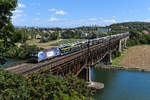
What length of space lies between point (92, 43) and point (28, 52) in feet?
106

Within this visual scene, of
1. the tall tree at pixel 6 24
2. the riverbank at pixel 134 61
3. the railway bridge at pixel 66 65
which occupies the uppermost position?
the tall tree at pixel 6 24

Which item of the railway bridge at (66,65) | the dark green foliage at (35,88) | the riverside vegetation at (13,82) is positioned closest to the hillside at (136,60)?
the railway bridge at (66,65)

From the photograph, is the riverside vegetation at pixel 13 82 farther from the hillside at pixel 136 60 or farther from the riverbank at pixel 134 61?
the hillside at pixel 136 60

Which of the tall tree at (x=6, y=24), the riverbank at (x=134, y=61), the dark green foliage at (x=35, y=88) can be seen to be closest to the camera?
the dark green foliage at (x=35, y=88)

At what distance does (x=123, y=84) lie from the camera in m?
40.0

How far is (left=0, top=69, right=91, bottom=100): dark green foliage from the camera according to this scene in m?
10.5

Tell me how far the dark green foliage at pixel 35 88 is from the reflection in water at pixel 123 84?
1660 cm

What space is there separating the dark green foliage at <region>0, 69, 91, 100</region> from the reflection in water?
16601 mm

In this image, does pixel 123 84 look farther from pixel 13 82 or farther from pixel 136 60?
pixel 13 82

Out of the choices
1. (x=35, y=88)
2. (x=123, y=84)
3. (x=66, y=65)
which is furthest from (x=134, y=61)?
(x=35, y=88)

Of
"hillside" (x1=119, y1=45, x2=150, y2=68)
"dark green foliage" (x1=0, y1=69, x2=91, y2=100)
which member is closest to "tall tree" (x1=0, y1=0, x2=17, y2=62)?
"dark green foliage" (x1=0, y1=69, x2=91, y2=100)

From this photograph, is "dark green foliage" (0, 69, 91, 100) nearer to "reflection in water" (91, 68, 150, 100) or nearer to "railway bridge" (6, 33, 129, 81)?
"railway bridge" (6, 33, 129, 81)

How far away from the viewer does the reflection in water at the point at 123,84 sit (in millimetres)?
32438

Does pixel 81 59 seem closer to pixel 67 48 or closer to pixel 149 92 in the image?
pixel 67 48
